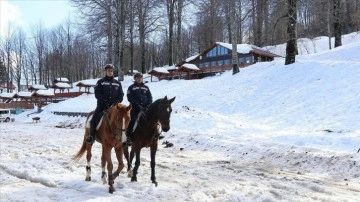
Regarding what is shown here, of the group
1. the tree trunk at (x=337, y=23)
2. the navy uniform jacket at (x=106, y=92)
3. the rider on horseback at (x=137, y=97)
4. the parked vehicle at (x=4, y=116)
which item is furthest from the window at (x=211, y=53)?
the navy uniform jacket at (x=106, y=92)

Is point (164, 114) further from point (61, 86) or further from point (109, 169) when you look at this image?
point (61, 86)

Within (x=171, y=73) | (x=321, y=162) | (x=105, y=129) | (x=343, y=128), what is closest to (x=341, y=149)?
(x=321, y=162)

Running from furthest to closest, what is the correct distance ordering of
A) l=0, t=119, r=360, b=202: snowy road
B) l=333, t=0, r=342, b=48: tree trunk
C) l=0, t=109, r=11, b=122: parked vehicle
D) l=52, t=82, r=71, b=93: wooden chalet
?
1. l=52, t=82, r=71, b=93: wooden chalet
2. l=0, t=109, r=11, b=122: parked vehicle
3. l=333, t=0, r=342, b=48: tree trunk
4. l=0, t=119, r=360, b=202: snowy road

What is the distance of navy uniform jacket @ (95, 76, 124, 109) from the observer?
9.14m

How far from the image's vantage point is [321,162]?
11.3 metres

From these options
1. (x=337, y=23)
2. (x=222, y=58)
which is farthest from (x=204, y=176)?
(x=222, y=58)

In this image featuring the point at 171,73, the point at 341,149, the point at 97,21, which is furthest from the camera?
the point at 171,73

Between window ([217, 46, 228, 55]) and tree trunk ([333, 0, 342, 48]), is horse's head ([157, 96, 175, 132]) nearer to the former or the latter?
tree trunk ([333, 0, 342, 48])

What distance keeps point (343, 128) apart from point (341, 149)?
8.13 feet

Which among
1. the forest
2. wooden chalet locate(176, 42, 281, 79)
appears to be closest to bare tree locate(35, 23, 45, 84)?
the forest

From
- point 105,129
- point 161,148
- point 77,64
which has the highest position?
point 77,64

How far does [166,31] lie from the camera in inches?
2534

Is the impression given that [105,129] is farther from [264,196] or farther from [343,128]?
[343,128]

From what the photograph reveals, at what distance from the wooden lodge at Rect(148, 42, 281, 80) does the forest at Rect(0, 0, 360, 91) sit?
2774 millimetres
